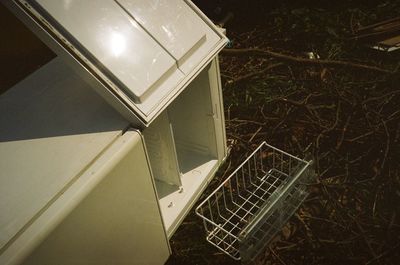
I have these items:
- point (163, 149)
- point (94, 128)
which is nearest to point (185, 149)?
point (163, 149)

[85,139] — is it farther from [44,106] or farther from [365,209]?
[365,209]

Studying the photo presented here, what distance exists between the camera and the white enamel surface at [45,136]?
1.00m

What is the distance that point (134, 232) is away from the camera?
133 cm

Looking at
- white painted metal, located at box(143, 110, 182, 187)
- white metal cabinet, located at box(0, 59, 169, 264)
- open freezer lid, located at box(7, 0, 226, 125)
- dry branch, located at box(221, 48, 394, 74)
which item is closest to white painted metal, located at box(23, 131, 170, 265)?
white metal cabinet, located at box(0, 59, 169, 264)

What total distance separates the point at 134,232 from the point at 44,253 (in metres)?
0.44

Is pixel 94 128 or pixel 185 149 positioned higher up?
pixel 94 128

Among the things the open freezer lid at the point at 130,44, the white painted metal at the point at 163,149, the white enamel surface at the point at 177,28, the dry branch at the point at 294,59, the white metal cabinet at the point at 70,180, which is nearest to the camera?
the white metal cabinet at the point at 70,180

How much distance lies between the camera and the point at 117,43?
1268 mm

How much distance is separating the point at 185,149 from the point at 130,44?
0.93 metres

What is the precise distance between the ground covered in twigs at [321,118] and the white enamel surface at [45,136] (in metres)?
0.81

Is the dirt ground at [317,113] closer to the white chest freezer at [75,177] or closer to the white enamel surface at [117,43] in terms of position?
the white chest freezer at [75,177]

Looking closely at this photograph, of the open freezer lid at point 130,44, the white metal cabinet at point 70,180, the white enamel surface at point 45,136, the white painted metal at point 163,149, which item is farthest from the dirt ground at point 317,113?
the open freezer lid at point 130,44

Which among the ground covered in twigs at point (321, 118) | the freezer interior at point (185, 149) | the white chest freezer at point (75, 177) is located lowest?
the ground covered in twigs at point (321, 118)

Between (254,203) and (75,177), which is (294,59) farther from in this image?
(75,177)
